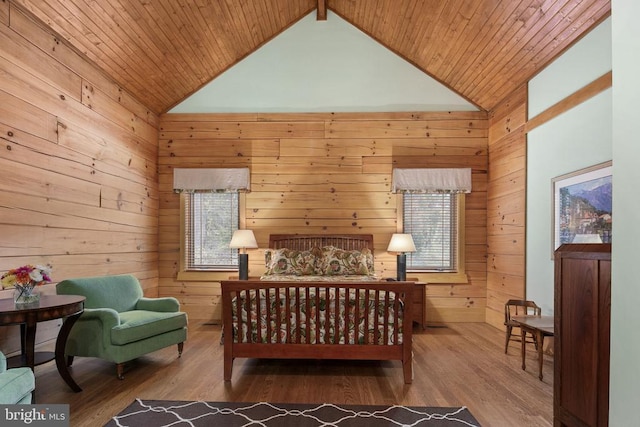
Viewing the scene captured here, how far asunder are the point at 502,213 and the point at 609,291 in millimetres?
3845

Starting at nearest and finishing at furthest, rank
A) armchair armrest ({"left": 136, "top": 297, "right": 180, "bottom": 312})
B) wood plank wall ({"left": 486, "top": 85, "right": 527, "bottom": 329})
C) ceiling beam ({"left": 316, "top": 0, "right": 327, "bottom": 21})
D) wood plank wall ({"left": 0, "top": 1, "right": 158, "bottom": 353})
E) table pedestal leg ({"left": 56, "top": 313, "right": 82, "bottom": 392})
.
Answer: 1. table pedestal leg ({"left": 56, "top": 313, "right": 82, "bottom": 392})
2. wood plank wall ({"left": 0, "top": 1, "right": 158, "bottom": 353})
3. armchair armrest ({"left": 136, "top": 297, "right": 180, "bottom": 312})
4. wood plank wall ({"left": 486, "top": 85, "right": 527, "bottom": 329})
5. ceiling beam ({"left": 316, "top": 0, "right": 327, "bottom": 21})

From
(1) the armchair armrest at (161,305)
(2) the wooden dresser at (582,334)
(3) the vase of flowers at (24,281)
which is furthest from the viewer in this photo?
(1) the armchair armrest at (161,305)

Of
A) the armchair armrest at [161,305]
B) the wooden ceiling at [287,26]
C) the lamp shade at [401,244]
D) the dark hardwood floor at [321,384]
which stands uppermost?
the wooden ceiling at [287,26]

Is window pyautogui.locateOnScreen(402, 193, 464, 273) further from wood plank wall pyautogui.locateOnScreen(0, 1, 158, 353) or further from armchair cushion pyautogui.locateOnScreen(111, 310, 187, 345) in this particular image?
wood plank wall pyautogui.locateOnScreen(0, 1, 158, 353)

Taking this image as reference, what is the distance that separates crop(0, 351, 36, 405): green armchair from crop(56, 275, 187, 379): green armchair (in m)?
1.35

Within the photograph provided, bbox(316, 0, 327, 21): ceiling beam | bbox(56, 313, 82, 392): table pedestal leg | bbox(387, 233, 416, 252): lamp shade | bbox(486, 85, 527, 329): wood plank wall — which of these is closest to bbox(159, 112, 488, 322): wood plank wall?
bbox(486, 85, 527, 329): wood plank wall

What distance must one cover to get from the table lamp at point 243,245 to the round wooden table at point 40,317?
7.43 feet

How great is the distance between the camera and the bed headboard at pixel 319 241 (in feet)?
18.3

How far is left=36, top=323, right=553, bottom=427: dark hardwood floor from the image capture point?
108 inches

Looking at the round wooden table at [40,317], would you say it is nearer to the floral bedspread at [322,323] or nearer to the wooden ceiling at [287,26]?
the floral bedspread at [322,323]

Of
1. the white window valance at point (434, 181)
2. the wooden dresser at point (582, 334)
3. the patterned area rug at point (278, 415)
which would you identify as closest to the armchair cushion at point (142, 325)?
the patterned area rug at point (278, 415)

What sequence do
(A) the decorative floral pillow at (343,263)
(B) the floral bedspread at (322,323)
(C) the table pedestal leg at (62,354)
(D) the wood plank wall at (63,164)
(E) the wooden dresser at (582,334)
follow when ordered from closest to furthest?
(E) the wooden dresser at (582,334) → (C) the table pedestal leg at (62,354) → (D) the wood plank wall at (63,164) → (B) the floral bedspread at (322,323) → (A) the decorative floral pillow at (343,263)

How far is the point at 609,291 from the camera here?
5.21ft

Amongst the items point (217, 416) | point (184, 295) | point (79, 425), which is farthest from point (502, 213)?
point (79, 425)
